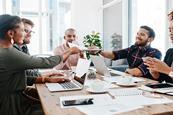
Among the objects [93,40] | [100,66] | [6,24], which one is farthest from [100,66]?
[93,40]

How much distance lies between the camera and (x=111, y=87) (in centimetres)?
177

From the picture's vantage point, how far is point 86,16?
6.32m

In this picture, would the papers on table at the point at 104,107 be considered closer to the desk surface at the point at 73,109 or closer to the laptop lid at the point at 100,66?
the desk surface at the point at 73,109

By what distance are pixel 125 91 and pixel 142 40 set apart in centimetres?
164

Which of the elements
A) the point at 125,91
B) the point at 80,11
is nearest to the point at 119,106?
the point at 125,91

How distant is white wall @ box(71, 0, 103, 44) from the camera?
20.5 ft

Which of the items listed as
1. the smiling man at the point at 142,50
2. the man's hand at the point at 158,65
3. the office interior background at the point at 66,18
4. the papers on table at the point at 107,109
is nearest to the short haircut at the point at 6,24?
the papers on table at the point at 107,109

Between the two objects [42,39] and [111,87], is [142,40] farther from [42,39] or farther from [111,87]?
[42,39]

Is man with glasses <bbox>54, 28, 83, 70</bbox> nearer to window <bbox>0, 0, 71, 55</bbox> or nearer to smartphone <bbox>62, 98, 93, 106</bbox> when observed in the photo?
smartphone <bbox>62, 98, 93, 106</bbox>

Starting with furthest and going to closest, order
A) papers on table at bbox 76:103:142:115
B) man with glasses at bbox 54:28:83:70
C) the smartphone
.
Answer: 1. man with glasses at bbox 54:28:83:70
2. the smartphone
3. papers on table at bbox 76:103:142:115

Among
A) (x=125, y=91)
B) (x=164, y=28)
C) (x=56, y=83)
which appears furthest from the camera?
(x=164, y=28)

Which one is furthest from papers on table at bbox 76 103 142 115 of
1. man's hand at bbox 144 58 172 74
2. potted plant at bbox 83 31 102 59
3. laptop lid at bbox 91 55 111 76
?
potted plant at bbox 83 31 102 59

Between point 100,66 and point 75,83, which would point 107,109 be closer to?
point 75,83

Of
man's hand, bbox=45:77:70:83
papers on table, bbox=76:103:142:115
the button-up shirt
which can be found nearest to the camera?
papers on table, bbox=76:103:142:115
